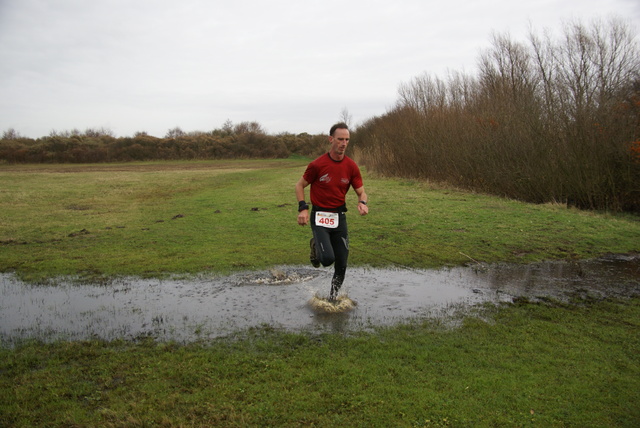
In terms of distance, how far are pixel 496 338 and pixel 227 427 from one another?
3.29 metres

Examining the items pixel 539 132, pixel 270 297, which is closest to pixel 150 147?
pixel 539 132

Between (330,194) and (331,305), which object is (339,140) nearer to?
(330,194)

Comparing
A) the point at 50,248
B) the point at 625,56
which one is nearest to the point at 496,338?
the point at 50,248

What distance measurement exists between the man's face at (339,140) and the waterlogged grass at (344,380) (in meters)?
2.49

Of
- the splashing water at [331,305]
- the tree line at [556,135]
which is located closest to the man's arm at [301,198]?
the splashing water at [331,305]

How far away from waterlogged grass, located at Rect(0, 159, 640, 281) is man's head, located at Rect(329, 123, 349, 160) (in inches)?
137

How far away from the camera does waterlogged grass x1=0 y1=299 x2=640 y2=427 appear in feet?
12.5

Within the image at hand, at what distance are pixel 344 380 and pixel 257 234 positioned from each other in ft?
28.0

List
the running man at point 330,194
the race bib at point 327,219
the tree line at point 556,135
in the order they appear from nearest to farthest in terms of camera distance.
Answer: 1. the running man at point 330,194
2. the race bib at point 327,219
3. the tree line at point 556,135

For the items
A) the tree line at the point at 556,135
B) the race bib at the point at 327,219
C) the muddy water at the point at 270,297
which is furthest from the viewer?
the tree line at the point at 556,135

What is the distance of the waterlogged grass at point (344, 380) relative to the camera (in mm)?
3803

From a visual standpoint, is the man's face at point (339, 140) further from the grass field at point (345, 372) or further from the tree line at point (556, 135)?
the tree line at point (556, 135)

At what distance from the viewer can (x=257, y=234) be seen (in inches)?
498

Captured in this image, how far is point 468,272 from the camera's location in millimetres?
8938
